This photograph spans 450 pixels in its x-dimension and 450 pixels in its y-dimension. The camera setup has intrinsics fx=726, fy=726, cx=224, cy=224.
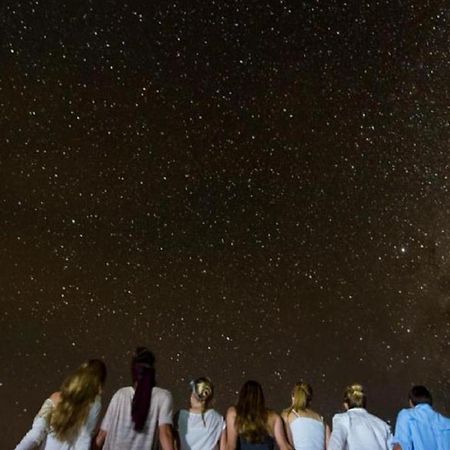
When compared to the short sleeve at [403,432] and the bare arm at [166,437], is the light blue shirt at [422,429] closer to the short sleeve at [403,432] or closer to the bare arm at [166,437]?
the short sleeve at [403,432]

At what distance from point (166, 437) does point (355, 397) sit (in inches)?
73.7

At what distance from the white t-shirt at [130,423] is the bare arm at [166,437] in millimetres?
32

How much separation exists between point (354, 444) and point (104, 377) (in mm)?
2148

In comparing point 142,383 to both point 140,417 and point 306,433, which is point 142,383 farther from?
point 306,433

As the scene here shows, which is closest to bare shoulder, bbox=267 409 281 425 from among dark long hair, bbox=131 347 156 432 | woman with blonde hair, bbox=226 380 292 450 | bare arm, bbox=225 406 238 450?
woman with blonde hair, bbox=226 380 292 450

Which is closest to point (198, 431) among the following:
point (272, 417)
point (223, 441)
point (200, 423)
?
point (200, 423)

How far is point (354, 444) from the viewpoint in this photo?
5.76m

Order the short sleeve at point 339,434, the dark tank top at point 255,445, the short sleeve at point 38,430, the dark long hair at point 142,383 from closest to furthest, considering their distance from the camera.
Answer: the short sleeve at point 38,430 → the dark long hair at point 142,383 → the dark tank top at point 255,445 → the short sleeve at point 339,434

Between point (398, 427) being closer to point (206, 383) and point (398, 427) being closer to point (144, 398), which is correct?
point (206, 383)

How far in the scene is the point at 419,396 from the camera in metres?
5.98

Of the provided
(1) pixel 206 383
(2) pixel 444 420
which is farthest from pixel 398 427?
(1) pixel 206 383

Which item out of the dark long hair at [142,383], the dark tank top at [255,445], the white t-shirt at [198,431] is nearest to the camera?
the dark long hair at [142,383]

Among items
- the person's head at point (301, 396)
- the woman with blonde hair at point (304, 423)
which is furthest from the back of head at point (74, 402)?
the person's head at point (301, 396)

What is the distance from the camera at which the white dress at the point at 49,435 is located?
15.5 feet
